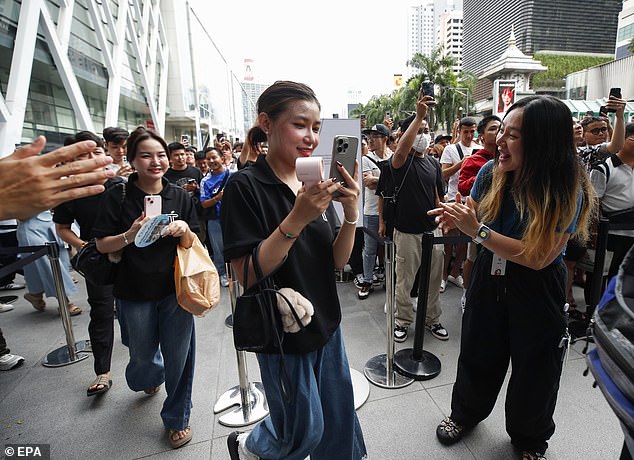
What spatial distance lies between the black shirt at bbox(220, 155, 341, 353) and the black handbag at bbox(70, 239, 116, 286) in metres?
1.22

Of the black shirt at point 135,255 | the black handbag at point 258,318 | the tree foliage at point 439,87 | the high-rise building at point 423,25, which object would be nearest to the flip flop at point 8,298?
the black shirt at point 135,255

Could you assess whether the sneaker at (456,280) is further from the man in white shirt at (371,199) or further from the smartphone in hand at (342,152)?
the smartphone in hand at (342,152)

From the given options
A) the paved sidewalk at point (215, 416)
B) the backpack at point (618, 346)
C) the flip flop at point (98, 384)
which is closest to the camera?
the backpack at point (618, 346)

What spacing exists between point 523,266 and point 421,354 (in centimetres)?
149

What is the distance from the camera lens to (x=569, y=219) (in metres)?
1.60

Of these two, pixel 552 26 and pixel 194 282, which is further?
pixel 552 26

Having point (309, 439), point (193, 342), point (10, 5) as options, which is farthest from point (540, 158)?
point (10, 5)

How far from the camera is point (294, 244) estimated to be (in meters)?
1.38

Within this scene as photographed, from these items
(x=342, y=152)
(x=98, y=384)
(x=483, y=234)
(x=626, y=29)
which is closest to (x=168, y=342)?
(x=98, y=384)

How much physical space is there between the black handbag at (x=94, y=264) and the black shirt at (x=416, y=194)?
2.52 m

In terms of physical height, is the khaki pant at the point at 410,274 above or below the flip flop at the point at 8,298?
above

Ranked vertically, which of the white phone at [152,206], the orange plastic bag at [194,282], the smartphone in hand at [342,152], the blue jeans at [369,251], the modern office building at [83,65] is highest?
the modern office building at [83,65]

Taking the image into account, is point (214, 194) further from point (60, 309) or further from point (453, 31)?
point (453, 31)

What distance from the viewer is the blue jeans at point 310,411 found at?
138 centimetres
